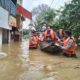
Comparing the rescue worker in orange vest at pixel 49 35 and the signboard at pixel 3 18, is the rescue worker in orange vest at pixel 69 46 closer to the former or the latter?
the rescue worker in orange vest at pixel 49 35

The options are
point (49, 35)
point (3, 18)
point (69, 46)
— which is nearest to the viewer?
point (69, 46)

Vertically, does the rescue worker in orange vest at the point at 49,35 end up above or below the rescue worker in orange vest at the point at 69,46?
above

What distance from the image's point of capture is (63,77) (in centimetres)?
851

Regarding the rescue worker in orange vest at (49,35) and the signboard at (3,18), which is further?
the signboard at (3,18)

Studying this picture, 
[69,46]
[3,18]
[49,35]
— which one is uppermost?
[3,18]

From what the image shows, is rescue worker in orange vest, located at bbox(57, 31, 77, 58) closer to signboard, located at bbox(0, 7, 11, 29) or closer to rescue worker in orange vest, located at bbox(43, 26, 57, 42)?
rescue worker in orange vest, located at bbox(43, 26, 57, 42)

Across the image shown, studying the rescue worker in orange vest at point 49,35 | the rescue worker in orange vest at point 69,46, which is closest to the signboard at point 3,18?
the rescue worker in orange vest at point 49,35

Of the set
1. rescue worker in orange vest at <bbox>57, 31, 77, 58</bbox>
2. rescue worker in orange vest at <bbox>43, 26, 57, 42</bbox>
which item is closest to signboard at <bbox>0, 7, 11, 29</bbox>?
rescue worker in orange vest at <bbox>43, 26, 57, 42</bbox>

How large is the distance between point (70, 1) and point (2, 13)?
6.16 meters

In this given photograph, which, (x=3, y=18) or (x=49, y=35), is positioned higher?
(x=3, y=18)

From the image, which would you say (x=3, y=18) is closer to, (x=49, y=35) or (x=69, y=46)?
(x=49, y=35)

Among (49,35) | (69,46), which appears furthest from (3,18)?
(69,46)

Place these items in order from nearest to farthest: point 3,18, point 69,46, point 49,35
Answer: point 69,46 → point 49,35 → point 3,18

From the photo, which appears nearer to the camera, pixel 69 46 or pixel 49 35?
pixel 69 46
